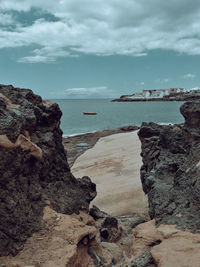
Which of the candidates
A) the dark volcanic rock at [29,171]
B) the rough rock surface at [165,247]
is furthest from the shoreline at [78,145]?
the rough rock surface at [165,247]

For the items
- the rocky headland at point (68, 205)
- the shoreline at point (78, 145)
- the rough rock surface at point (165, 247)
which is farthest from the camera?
the shoreline at point (78, 145)

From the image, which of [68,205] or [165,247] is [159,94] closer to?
[68,205]

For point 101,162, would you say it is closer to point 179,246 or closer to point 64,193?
point 64,193

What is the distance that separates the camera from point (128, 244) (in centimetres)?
558

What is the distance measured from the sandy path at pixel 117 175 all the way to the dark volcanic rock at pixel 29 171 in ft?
7.72

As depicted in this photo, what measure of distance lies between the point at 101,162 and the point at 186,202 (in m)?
11.5

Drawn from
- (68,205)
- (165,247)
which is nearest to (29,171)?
(68,205)

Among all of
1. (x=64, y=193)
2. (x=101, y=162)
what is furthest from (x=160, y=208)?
(x=101, y=162)

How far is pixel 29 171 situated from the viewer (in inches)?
201

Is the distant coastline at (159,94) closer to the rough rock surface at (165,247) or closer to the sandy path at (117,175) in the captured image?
the sandy path at (117,175)

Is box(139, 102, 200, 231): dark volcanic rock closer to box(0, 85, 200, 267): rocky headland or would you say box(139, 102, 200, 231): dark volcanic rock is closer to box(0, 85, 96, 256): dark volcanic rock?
box(0, 85, 200, 267): rocky headland

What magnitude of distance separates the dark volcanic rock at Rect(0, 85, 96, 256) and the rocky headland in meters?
0.02

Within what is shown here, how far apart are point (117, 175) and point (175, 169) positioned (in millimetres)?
6794

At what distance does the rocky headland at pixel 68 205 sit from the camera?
13.5 ft
